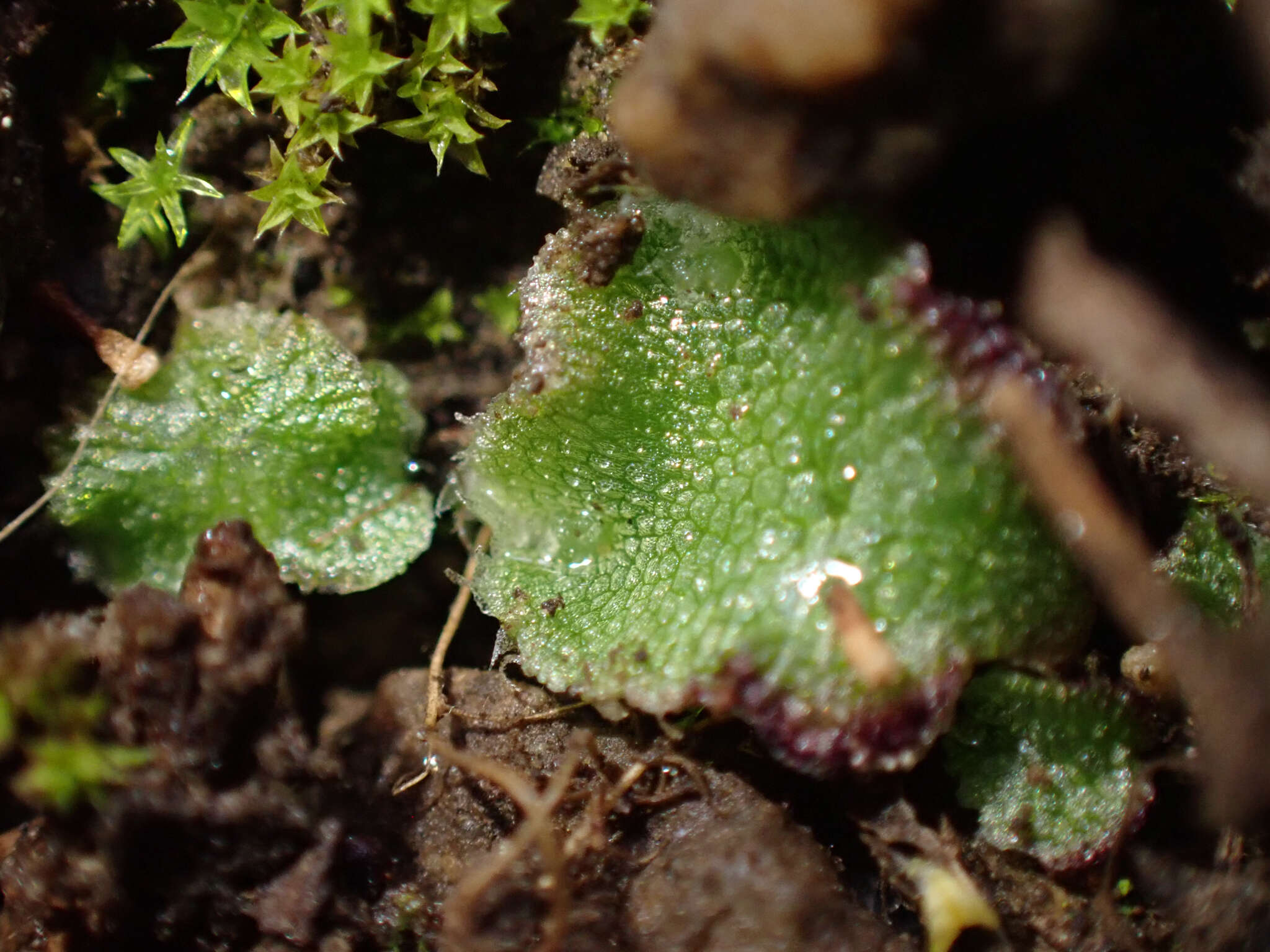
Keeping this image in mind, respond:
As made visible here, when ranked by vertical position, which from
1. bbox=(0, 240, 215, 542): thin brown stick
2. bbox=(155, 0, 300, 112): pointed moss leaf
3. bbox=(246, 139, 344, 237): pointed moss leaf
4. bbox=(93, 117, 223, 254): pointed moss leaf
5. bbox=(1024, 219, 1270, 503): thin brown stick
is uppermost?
bbox=(1024, 219, 1270, 503): thin brown stick

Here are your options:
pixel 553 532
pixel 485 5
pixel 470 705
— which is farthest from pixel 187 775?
pixel 485 5

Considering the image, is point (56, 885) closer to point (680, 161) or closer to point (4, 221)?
point (4, 221)

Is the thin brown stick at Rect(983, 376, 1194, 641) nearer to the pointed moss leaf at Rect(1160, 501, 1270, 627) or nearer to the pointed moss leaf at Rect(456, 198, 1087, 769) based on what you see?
the pointed moss leaf at Rect(456, 198, 1087, 769)

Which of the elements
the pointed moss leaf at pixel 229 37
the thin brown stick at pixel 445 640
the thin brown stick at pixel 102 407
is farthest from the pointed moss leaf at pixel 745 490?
the thin brown stick at pixel 102 407

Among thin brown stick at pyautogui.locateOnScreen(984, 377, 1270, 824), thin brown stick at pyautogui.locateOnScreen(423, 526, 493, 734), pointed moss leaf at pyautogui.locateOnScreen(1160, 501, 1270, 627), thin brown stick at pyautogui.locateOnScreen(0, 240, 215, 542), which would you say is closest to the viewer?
thin brown stick at pyautogui.locateOnScreen(984, 377, 1270, 824)

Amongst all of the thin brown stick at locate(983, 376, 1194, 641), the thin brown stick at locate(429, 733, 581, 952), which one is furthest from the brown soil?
the thin brown stick at locate(983, 376, 1194, 641)

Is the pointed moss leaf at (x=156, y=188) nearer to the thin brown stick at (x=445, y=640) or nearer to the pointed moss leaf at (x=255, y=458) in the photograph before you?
the pointed moss leaf at (x=255, y=458)
